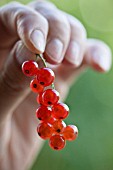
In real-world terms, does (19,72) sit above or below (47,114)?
above

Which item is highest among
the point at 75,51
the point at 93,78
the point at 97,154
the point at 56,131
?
the point at 93,78

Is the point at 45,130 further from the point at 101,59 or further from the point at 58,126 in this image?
the point at 101,59

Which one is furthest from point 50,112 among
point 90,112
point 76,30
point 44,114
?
point 90,112

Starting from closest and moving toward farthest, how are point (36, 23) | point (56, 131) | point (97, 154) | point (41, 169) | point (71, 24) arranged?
point (56, 131) < point (36, 23) < point (71, 24) < point (41, 169) < point (97, 154)

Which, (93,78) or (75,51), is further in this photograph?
(93,78)

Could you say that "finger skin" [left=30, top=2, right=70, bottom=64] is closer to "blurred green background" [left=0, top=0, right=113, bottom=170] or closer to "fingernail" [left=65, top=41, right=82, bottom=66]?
"fingernail" [left=65, top=41, right=82, bottom=66]

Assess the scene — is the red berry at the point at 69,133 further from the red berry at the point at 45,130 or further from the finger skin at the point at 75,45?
the finger skin at the point at 75,45

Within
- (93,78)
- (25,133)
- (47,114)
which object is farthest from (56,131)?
(93,78)

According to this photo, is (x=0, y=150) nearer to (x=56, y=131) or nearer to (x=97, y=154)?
(x=56, y=131)
